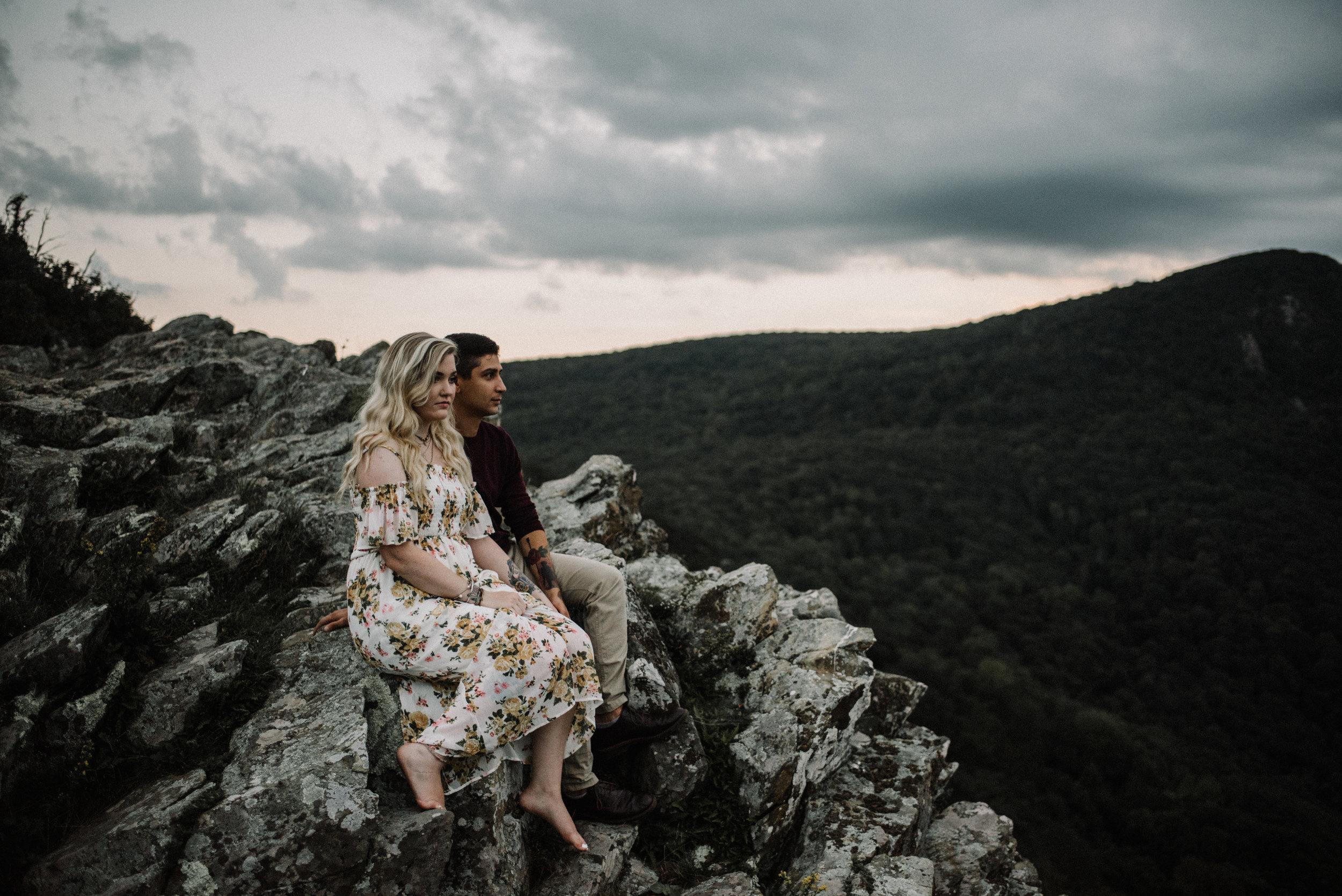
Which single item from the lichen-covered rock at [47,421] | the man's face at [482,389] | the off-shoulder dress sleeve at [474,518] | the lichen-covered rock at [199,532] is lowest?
the lichen-covered rock at [199,532]

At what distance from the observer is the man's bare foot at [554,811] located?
380 cm

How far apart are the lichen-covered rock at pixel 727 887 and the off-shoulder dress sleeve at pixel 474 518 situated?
2.66m

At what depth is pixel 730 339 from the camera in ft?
429

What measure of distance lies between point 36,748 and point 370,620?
1729mm

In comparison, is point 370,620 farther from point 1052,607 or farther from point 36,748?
point 1052,607

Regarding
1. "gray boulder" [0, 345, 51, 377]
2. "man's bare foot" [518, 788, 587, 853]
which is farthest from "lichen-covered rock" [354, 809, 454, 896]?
"gray boulder" [0, 345, 51, 377]

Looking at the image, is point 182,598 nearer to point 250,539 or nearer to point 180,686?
point 250,539

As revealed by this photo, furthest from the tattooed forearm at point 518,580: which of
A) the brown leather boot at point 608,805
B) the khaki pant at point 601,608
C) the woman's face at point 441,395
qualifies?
the brown leather boot at point 608,805

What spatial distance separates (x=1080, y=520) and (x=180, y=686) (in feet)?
312

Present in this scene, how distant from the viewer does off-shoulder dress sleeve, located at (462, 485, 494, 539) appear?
13.8ft

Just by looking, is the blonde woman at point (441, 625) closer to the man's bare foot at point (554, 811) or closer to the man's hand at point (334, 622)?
the man's bare foot at point (554, 811)

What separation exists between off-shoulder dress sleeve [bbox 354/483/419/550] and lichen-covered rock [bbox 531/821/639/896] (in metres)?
2.12

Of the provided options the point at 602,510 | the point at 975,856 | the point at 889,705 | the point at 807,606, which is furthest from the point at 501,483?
the point at 975,856

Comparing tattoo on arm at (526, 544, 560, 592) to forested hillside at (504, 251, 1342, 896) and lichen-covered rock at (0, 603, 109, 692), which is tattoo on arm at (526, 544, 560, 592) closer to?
lichen-covered rock at (0, 603, 109, 692)
